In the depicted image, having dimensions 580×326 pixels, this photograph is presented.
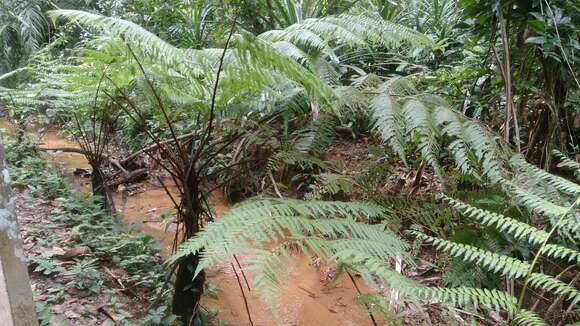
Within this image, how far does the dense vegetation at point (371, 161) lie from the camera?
1087 millimetres

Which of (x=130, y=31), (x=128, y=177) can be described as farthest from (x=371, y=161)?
(x=128, y=177)

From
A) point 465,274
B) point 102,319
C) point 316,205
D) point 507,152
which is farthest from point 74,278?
point 507,152

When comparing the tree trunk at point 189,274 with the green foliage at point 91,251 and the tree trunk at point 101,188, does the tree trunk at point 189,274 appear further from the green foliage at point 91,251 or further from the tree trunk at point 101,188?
the tree trunk at point 101,188

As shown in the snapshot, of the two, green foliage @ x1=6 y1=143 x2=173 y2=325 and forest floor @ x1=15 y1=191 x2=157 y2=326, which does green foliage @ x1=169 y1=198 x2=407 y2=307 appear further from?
forest floor @ x1=15 y1=191 x2=157 y2=326

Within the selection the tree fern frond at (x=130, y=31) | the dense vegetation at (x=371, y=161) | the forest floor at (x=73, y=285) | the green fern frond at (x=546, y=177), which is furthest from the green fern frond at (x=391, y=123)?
the forest floor at (x=73, y=285)

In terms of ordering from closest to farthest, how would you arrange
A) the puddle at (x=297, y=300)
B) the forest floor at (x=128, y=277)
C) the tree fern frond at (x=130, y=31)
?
the tree fern frond at (x=130, y=31) < the forest floor at (x=128, y=277) < the puddle at (x=297, y=300)

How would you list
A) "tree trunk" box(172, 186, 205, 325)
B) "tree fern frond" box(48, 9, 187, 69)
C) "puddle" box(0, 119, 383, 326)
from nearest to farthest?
"tree fern frond" box(48, 9, 187, 69)
"tree trunk" box(172, 186, 205, 325)
"puddle" box(0, 119, 383, 326)

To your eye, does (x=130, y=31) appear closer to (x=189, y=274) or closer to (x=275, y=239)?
(x=275, y=239)

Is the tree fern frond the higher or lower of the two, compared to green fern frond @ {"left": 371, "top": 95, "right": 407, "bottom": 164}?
higher

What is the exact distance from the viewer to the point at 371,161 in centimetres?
185

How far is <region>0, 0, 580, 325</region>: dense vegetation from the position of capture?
1.09 metres

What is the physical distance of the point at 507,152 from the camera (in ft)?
5.07

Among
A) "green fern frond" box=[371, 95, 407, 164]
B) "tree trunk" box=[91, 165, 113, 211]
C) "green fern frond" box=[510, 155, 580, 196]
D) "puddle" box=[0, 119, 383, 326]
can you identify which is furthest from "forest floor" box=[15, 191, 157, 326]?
"green fern frond" box=[510, 155, 580, 196]

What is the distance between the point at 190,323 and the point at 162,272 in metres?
0.54
